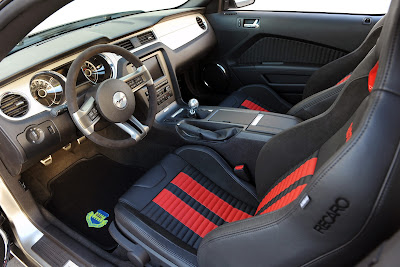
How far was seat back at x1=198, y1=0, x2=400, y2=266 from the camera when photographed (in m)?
0.63

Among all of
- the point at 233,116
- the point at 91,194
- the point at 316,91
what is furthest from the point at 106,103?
the point at 316,91

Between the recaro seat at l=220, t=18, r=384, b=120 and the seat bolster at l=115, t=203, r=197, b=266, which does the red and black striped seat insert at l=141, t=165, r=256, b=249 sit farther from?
the recaro seat at l=220, t=18, r=384, b=120

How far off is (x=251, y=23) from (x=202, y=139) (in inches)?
43.3

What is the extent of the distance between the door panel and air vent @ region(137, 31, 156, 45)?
0.67m

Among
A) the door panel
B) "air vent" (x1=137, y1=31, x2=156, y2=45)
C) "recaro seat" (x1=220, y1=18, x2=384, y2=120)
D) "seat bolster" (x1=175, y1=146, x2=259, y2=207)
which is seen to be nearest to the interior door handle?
the door panel

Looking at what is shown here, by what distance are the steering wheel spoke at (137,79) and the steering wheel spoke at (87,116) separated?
0.21m

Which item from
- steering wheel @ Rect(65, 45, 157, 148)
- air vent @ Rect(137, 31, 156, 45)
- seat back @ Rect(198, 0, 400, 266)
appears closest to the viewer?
seat back @ Rect(198, 0, 400, 266)

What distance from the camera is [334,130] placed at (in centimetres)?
109

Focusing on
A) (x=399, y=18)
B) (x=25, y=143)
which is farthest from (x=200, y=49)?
(x=399, y=18)

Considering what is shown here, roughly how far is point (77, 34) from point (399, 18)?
1.56 m

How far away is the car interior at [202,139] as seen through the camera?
0.70 metres

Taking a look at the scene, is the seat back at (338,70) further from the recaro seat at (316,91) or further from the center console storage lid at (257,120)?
the center console storage lid at (257,120)

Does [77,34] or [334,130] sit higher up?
[77,34]

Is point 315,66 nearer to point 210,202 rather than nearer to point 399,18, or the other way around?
point 210,202
